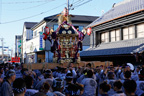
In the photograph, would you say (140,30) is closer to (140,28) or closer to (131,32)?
(140,28)

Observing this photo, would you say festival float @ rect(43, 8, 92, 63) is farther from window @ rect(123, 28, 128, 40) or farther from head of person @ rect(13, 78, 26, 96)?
head of person @ rect(13, 78, 26, 96)

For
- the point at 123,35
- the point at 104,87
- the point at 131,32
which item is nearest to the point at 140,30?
the point at 131,32

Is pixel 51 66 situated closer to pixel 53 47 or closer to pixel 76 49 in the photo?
pixel 53 47

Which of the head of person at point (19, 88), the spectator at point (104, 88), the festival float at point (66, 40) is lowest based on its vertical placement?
the spectator at point (104, 88)

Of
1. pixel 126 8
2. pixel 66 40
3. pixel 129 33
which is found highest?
pixel 126 8

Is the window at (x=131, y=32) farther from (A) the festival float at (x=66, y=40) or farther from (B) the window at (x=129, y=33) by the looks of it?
(A) the festival float at (x=66, y=40)

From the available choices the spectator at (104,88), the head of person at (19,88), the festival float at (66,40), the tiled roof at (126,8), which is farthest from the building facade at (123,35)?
the head of person at (19,88)

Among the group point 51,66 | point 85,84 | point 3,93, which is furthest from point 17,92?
point 51,66

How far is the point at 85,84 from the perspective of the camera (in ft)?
19.9

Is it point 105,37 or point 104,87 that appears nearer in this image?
point 104,87

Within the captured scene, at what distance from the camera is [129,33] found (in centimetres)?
1808

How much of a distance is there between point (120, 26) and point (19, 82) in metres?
16.2

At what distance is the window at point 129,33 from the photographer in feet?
57.7

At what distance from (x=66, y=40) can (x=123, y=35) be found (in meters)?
6.88
